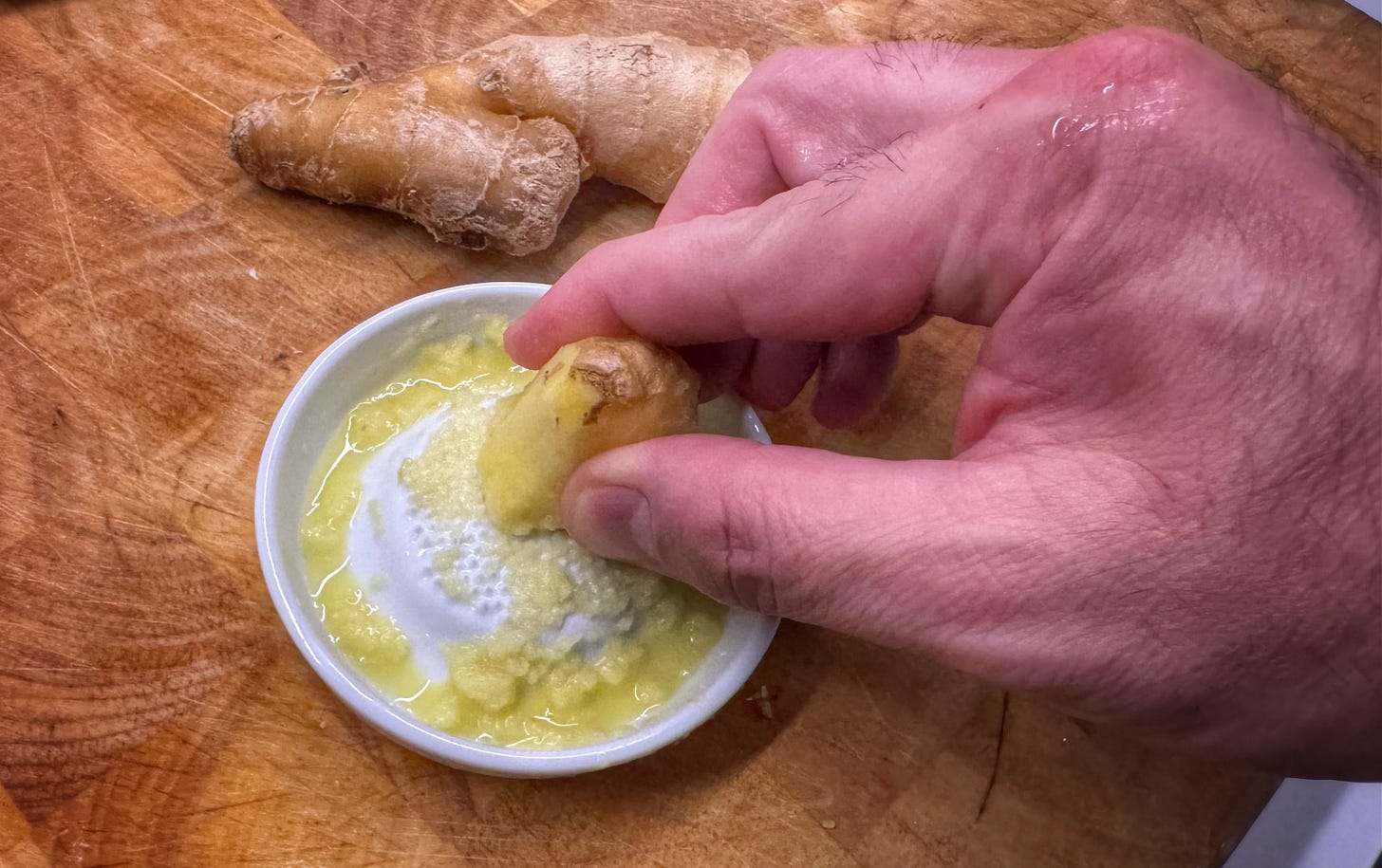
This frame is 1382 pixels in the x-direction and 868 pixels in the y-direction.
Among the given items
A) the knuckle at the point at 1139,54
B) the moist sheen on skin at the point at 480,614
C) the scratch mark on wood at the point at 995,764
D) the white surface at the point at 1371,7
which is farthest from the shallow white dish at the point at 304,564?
the white surface at the point at 1371,7

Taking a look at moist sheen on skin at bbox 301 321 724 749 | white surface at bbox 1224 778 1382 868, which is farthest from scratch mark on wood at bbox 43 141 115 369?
white surface at bbox 1224 778 1382 868

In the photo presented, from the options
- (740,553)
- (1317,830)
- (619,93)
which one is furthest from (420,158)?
(1317,830)

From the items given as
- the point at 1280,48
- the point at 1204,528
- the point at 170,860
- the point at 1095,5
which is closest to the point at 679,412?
the point at 1204,528

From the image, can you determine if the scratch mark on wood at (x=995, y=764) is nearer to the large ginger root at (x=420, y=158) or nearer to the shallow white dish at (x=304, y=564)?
the shallow white dish at (x=304, y=564)

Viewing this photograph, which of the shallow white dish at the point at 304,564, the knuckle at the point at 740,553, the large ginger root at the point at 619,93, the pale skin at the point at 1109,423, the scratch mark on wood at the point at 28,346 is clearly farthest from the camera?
the large ginger root at the point at 619,93

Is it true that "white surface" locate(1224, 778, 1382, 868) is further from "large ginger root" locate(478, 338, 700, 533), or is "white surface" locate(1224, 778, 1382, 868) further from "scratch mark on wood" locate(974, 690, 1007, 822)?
"large ginger root" locate(478, 338, 700, 533)
